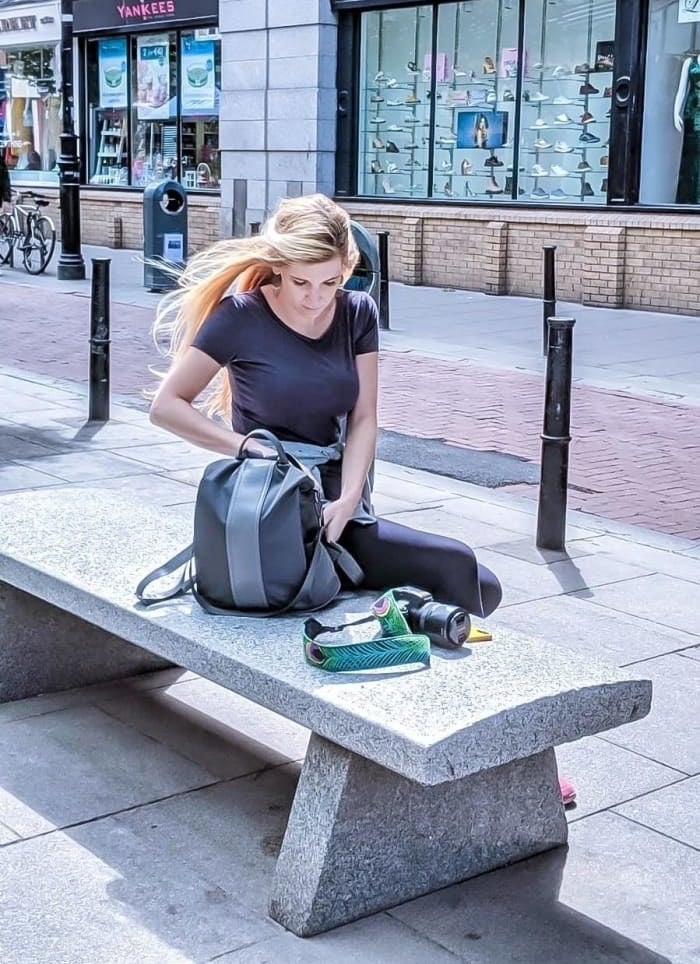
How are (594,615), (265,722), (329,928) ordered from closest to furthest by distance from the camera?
(329,928), (265,722), (594,615)

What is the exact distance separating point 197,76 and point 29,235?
431 cm

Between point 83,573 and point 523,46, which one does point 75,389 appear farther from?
point 523,46

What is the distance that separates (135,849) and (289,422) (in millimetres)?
1230

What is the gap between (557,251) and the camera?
1736cm

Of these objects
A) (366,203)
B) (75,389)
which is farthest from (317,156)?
(75,389)

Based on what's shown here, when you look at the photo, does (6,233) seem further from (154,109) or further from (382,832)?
(382,832)

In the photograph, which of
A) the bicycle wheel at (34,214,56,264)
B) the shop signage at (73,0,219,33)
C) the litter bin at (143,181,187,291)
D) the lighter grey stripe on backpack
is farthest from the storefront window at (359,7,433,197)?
the lighter grey stripe on backpack

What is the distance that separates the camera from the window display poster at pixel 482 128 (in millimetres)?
18594

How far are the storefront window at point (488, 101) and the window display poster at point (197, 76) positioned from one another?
3675 millimetres

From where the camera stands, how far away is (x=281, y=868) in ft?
10.7

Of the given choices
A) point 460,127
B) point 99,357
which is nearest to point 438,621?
point 99,357

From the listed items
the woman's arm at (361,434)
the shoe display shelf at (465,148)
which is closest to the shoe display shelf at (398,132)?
the shoe display shelf at (465,148)

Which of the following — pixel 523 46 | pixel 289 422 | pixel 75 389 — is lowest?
pixel 75 389

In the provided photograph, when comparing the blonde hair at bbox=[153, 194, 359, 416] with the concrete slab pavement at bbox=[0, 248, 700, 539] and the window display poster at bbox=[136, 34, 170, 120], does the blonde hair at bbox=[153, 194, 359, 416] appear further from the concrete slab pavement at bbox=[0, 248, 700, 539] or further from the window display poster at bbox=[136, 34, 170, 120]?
the window display poster at bbox=[136, 34, 170, 120]
